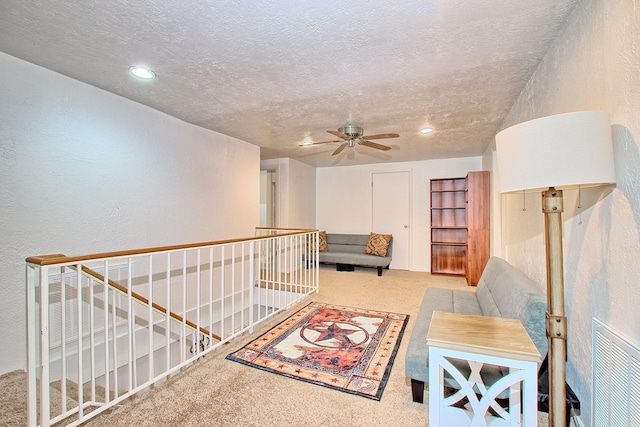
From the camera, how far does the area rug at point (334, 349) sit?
82.0 inches

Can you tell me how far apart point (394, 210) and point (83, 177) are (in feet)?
16.8

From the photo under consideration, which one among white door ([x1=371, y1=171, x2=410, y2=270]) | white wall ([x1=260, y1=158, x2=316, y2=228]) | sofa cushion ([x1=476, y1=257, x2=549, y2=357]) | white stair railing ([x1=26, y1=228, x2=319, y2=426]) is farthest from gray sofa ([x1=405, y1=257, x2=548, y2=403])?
white wall ([x1=260, y1=158, x2=316, y2=228])

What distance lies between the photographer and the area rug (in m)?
2.08

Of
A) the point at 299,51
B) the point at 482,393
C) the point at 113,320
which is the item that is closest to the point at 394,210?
the point at 299,51

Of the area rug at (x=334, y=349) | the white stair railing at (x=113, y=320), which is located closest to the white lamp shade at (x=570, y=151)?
the area rug at (x=334, y=349)

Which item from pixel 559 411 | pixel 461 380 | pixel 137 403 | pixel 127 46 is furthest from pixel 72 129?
pixel 559 411

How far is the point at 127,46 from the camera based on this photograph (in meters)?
1.89

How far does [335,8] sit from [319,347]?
2.48 meters

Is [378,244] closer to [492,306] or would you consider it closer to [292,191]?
[292,191]

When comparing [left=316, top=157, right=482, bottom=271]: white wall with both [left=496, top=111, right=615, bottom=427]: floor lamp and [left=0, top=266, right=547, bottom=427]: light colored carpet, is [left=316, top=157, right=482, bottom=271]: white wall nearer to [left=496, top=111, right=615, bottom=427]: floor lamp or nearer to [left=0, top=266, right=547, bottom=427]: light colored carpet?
[left=0, top=266, right=547, bottom=427]: light colored carpet

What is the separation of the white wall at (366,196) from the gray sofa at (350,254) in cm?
23

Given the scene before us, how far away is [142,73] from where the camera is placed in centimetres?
226

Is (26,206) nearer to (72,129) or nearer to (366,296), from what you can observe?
(72,129)

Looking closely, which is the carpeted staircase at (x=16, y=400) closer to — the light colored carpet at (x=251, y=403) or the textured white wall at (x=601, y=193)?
the light colored carpet at (x=251, y=403)
